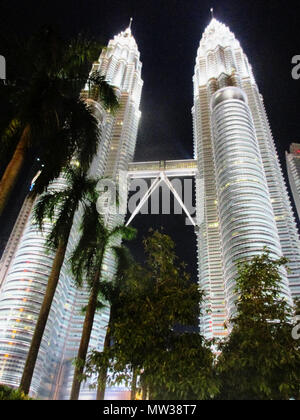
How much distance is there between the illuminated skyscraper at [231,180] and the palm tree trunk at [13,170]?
8230 cm

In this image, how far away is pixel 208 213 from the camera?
13925 centimetres

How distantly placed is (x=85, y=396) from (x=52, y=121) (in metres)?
119

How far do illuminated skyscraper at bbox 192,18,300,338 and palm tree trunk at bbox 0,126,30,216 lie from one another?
270 feet

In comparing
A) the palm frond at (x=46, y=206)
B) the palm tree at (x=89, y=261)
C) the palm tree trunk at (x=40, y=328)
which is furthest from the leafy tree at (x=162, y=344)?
the palm frond at (x=46, y=206)

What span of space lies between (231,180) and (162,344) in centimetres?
10964

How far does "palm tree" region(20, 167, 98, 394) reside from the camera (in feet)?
46.8

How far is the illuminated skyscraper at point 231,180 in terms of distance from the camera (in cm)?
10588

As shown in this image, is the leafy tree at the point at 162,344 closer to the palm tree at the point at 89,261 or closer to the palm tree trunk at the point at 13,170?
the palm tree at the point at 89,261

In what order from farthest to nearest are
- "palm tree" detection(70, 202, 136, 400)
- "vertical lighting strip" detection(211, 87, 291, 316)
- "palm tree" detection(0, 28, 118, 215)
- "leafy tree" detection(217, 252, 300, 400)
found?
Result: "vertical lighting strip" detection(211, 87, 291, 316)
"palm tree" detection(70, 202, 136, 400)
"palm tree" detection(0, 28, 118, 215)
"leafy tree" detection(217, 252, 300, 400)

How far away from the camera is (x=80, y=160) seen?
14484 mm

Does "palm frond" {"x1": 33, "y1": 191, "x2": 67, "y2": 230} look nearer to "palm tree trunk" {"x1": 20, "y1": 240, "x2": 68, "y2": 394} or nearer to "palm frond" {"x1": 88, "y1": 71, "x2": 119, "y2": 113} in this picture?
"palm tree trunk" {"x1": 20, "y1": 240, "x2": 68, "y2": 394}

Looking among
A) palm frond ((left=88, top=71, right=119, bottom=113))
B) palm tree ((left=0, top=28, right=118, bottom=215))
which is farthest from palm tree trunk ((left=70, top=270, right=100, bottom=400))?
palm frond ((left=88, top=71, right=119, bottom=113))
